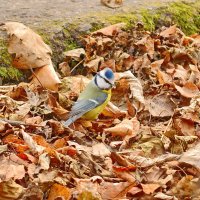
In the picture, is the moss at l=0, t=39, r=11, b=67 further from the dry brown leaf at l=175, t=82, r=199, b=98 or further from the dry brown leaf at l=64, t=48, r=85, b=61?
the dry brown leaf at l=175, t=82, r=199, b=98

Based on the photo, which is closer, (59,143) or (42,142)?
(42,142)

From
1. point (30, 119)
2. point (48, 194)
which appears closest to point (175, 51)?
point (30, 119)

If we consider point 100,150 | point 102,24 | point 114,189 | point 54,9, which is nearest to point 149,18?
point 102,24

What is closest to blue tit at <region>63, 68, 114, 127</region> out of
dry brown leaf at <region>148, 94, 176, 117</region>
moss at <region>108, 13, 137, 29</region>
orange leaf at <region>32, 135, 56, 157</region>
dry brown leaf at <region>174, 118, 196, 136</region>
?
dry brown leaf at <region>148, 94, 176, 117</region>

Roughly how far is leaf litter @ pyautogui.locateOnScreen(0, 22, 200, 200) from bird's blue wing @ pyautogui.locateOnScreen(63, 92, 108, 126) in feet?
0.29

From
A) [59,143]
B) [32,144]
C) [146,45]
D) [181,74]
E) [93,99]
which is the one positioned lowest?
[181,74]

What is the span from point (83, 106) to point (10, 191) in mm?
1462

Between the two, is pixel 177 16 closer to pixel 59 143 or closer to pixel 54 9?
pixel 54 9

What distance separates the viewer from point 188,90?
196 inches

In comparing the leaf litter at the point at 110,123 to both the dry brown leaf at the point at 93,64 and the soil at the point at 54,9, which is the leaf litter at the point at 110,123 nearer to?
the dry brown leaf at the point at 93,64

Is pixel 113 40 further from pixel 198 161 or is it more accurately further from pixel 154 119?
pixel 198 161

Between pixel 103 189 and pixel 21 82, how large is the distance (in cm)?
185

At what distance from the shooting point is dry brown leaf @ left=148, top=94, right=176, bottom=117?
4.66 m

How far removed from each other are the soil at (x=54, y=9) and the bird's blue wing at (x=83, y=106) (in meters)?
1.23
